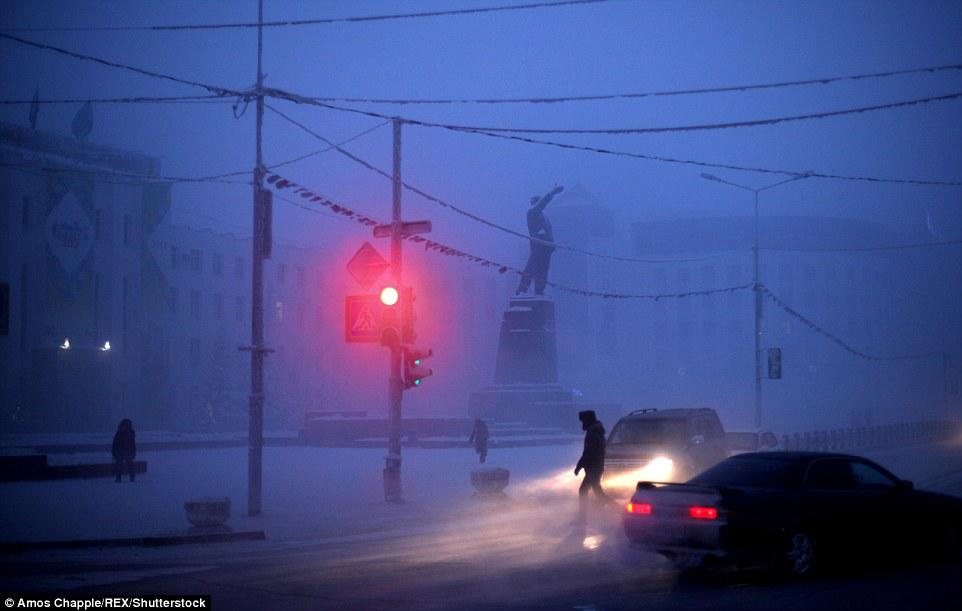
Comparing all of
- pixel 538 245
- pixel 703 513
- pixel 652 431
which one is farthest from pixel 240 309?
pixel 703 513

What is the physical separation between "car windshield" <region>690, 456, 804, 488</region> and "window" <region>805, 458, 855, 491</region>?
175mm

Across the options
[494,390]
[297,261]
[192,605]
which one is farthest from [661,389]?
[192,605]

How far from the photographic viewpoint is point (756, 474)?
39.4 feet

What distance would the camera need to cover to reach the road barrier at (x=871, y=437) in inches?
1697

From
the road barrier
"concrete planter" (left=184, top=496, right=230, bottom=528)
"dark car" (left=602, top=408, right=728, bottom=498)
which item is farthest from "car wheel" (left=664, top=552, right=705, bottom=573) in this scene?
the road barrier

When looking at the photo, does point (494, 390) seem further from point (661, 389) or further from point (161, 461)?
point (661, 389)

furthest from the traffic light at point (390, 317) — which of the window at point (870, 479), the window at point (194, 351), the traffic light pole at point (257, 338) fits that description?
the window at point (194, 351)

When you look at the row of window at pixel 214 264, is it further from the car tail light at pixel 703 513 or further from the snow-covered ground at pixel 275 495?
the car tail light at pixel 703 513

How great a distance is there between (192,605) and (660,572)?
5.47 meters

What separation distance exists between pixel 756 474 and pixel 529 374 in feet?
160

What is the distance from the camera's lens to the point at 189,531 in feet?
54.9

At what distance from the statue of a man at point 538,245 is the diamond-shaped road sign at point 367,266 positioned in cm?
3474

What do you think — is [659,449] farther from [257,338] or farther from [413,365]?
[257,338]

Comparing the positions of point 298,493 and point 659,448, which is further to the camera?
point 298,493
